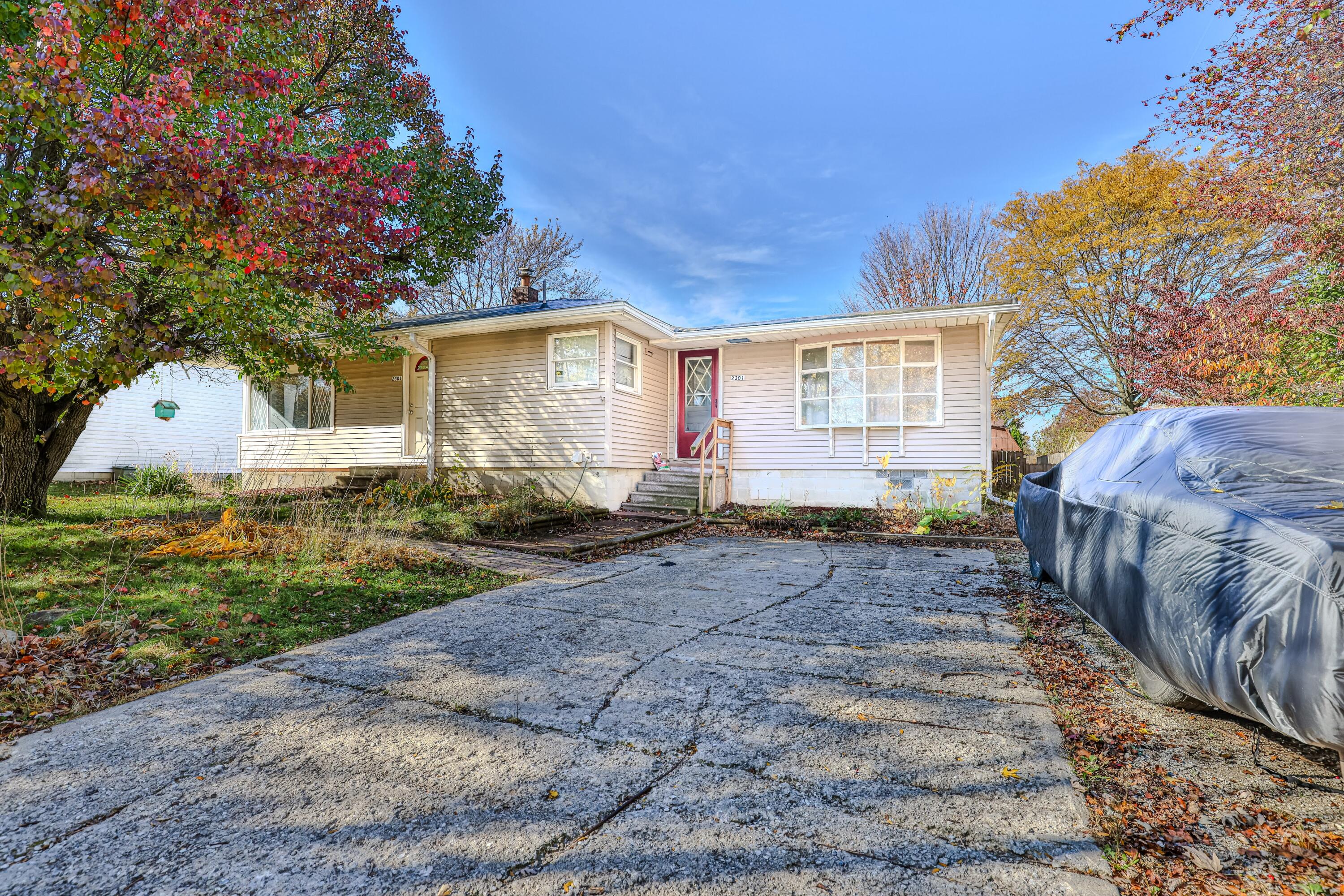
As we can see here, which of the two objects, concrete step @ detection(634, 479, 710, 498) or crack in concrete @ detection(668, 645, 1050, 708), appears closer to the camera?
crack in concrete @ detection(668, 645, 1050, 708)

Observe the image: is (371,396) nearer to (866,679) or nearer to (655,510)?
(655,510)

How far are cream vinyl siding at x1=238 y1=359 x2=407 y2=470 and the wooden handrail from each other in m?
6.17

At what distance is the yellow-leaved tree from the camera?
14.3 m

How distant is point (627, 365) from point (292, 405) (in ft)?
26.1

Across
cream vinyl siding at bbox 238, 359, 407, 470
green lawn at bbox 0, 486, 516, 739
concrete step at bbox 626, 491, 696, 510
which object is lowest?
green lawn at bbox 0, 486, 516, 739

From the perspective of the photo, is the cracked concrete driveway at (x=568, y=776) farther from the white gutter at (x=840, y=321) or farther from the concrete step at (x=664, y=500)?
the white gutter at (x=840, y=321)

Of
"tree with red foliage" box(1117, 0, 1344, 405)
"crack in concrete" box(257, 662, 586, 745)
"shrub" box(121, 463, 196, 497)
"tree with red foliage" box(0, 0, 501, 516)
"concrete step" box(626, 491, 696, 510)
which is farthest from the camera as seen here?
"shrub" box(121, 463, 196, 497)

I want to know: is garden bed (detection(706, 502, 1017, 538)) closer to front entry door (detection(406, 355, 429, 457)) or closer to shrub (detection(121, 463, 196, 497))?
front entry door (detection(406, 355, 429, 457))

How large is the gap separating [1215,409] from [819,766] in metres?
2.66

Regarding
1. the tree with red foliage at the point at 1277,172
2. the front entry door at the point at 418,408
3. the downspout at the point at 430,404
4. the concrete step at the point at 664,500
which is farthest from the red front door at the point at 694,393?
the tree with red foliage at the point at 1277,172

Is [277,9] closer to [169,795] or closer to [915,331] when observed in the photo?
[169,795]

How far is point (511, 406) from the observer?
11.2 meters

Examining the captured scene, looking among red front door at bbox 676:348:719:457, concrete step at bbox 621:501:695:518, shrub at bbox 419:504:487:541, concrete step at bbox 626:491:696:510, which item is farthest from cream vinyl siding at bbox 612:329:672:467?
shrub at bbox 419:504:487:541

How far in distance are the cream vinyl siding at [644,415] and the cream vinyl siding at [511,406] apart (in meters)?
0.36
